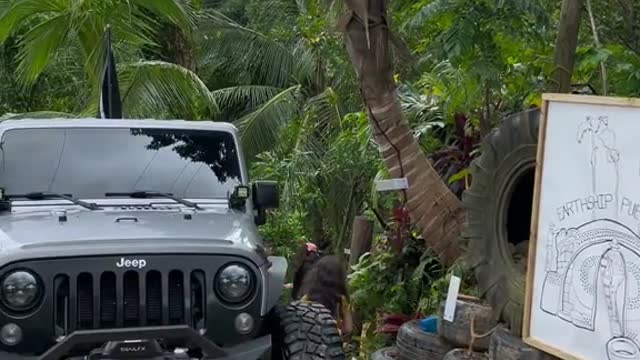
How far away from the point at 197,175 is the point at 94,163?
0.68 m

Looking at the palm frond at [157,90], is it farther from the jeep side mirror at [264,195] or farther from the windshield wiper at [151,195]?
the windshield wiper at [151,195]

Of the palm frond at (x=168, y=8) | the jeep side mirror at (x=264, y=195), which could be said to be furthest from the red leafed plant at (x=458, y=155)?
the palm frond at (x=168, y=8)

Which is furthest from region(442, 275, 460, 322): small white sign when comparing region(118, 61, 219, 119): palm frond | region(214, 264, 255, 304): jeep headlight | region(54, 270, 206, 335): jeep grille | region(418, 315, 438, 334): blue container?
region(118, 61, 219, 119): palm frond

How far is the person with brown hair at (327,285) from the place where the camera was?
781 cm

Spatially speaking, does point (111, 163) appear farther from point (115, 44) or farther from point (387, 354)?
point (115, 44)

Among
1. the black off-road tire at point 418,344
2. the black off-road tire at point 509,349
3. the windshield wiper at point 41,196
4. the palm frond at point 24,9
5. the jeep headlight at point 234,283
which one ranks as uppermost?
the palm frond at point 24,9

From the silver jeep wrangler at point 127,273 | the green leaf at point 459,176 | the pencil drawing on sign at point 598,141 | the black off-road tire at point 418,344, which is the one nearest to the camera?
the pencil drawing on sign at point 598,141

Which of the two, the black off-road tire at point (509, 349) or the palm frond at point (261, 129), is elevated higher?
the palm frond at point (261, 129)

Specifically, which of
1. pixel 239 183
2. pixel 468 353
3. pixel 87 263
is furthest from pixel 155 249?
pixel 468 353

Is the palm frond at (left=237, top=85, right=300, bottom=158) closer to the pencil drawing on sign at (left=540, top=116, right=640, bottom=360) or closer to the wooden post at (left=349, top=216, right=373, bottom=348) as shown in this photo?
the wooden post at (left=349, top=216, right=373, bottom=348)

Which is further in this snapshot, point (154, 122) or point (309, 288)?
point (309, 288)

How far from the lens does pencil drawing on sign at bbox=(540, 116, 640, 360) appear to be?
13.1 ft

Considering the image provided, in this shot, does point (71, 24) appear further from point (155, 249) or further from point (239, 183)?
point (155, 249)

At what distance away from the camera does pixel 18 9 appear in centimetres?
1039
